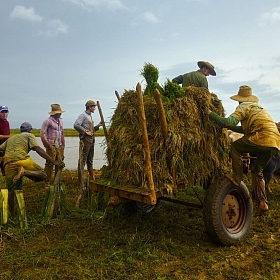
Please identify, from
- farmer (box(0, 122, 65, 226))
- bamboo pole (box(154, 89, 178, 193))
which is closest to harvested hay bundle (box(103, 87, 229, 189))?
bamboo pole (box(154, 89, 178, 193))

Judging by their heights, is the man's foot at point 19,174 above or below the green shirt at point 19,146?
below

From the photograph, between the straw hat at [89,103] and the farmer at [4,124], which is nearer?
the farmer at [4,124]

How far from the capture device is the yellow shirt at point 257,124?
16.9ft

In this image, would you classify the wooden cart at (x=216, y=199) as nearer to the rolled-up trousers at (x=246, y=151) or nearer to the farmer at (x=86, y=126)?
the rolled-up trousers at (x=246, y=151)

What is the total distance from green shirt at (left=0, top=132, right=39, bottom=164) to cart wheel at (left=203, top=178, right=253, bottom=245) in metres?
3.32

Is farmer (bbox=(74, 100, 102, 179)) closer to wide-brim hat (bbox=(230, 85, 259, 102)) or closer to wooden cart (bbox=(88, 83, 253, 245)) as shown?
wooden cart (bbox=(88, 83, 253, 245))

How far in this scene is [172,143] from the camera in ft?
15.4

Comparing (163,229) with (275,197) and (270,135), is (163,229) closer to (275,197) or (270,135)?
(270,135)

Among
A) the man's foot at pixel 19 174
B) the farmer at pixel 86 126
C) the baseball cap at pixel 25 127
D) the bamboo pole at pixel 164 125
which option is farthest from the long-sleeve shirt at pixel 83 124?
the bamboo pole at pixel 164 125

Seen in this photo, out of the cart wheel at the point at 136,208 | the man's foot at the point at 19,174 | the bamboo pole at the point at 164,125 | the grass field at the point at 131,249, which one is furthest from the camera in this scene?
the cart wheel at the point at 136,208

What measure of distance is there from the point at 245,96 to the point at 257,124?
62cm

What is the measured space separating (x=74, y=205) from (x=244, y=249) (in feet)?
11.8

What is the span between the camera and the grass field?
4.15 m

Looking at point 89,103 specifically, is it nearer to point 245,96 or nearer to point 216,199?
point 245,96
